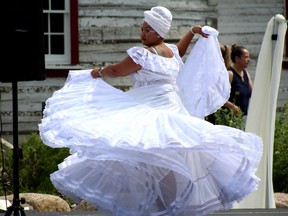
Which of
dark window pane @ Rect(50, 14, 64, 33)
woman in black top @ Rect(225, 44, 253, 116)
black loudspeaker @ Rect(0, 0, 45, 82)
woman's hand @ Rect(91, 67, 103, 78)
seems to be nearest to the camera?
black loudspeaker @ Rect(0, 0, 45, 82)

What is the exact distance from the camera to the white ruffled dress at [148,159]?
9.72m

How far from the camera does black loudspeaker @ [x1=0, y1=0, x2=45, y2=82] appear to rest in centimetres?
1036

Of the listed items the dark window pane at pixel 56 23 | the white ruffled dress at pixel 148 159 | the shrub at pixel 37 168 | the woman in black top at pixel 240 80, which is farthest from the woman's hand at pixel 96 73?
the dark window pane at pixel 56 23

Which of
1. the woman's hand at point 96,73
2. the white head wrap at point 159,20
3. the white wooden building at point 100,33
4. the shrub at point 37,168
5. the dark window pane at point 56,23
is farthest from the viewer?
the dark window pane at point 56,23

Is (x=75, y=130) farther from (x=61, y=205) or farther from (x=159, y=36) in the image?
(x=61, y=205)

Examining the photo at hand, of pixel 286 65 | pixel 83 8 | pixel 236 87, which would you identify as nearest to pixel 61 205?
pixel 236 87

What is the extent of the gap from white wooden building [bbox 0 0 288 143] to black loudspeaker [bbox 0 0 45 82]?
6.46 meters

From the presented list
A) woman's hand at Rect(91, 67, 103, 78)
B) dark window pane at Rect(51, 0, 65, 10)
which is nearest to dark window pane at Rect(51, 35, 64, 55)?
dark window pane at Rect(51, 0, 65, 10)

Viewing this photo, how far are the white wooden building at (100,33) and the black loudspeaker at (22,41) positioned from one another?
6.46 m

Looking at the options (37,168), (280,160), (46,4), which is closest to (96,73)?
(37,168)

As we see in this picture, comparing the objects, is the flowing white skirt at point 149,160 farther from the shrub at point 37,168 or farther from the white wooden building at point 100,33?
the white wooden building at point 100,33

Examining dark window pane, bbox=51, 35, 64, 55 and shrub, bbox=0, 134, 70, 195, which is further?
dark window pane, bbox=51, 35, 64, 55

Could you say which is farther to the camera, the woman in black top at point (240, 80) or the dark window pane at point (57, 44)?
the dark window pane at point (57, 44)

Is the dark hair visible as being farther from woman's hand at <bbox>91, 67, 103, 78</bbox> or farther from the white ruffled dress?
the white ruffled dress
